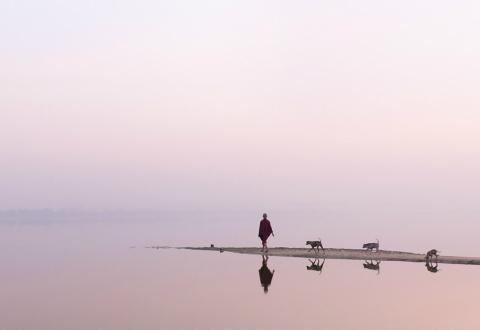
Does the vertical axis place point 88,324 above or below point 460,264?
below

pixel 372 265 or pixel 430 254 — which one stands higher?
pixel 430 254

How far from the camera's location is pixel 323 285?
31609 mm

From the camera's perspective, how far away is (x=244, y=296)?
28.7 metres

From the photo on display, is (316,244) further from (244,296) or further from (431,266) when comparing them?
(244,296)

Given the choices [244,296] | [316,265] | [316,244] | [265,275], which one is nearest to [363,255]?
[316,244]

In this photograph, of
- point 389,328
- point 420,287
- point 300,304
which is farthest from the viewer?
point 420,287

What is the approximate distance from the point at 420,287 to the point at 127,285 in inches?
563

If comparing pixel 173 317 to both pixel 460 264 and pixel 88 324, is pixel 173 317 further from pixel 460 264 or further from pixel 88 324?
pixel 460 264

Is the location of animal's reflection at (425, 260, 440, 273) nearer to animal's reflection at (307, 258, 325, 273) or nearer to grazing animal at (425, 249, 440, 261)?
grazing animal at (425, 249, 440, 261)

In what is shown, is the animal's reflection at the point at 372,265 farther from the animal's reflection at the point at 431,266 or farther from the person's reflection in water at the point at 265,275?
the person's reflection in water at the point at 265,275

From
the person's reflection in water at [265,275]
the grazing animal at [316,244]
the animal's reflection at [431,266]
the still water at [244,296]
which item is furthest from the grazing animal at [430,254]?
the person's reflection in water at [265,275]

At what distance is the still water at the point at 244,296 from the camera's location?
2325cm

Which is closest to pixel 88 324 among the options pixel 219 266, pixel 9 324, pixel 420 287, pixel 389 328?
pixel 9 324

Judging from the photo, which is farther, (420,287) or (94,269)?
(94,269)
